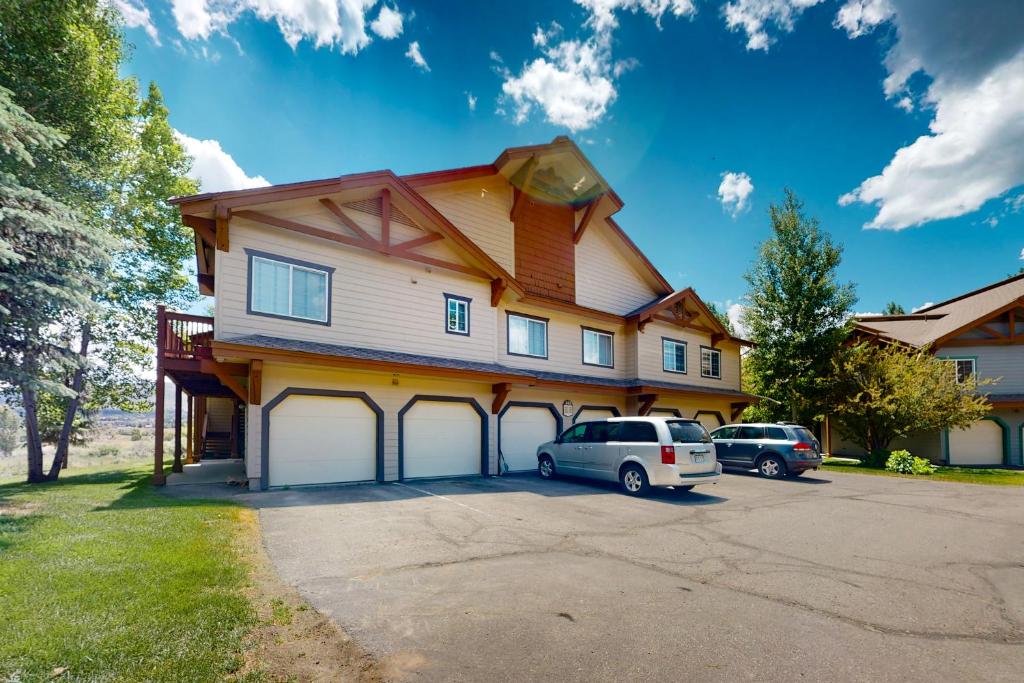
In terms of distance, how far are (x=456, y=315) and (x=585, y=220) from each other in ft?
26.1

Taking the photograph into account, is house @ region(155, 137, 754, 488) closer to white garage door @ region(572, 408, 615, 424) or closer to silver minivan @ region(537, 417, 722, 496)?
white garage door @ region(572, 408, 615, 424)

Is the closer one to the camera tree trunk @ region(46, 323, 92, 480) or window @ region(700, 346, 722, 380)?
tree trunk @ region(46, 323, 92, 480)

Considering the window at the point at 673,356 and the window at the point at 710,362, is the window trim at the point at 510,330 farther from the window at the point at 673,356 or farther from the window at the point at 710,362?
the window at the point at 710,362

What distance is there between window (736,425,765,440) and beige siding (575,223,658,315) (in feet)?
22.9

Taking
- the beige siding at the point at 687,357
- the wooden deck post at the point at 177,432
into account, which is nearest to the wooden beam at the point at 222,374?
the wooden deck post at the point at 177,432

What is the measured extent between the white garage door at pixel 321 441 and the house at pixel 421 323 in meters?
0.04

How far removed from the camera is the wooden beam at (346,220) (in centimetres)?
1294

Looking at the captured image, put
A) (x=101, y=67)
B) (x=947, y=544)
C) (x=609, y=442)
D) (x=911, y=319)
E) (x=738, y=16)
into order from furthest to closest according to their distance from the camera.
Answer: (x=911, y=319) → (x=101, y=67) → (x=738, y=16) → (x=609, y=442) → (x=947, y=544)

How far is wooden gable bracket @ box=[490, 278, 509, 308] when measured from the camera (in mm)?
15797

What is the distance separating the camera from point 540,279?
18750mm

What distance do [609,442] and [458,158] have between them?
11.7 meters

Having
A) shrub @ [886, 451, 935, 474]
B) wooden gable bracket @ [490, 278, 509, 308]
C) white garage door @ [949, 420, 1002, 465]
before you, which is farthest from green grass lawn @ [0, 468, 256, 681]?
white garage door @ [949, 420, 1002, 465]

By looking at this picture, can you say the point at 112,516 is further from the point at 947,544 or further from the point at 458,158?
the point at 458,158

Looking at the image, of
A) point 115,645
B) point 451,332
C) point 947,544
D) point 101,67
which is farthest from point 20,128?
point 947,544
